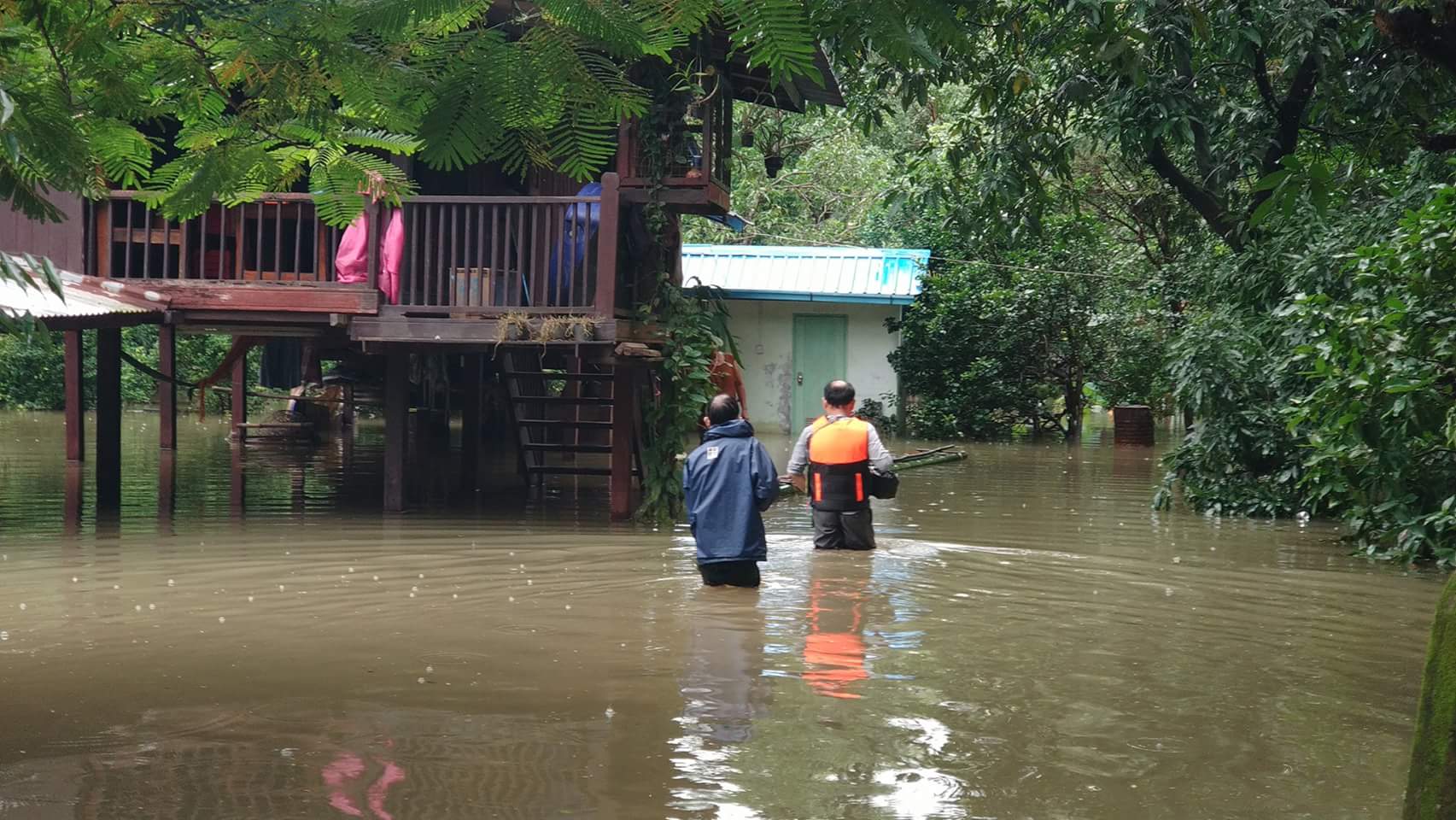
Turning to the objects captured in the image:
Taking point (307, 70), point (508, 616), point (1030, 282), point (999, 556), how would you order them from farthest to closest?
point (1030, 282) < point (999, 556) < point (508, 616) < point (307, 70)

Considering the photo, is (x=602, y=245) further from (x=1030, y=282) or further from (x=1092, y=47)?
(x=1030, y=282)

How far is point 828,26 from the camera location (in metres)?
4.23

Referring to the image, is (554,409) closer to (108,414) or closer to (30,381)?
(108,414)

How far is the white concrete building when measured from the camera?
27.3 metres

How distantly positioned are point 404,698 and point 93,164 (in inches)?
107

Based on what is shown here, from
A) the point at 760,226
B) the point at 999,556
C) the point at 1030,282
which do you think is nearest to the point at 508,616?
the point at 999,556

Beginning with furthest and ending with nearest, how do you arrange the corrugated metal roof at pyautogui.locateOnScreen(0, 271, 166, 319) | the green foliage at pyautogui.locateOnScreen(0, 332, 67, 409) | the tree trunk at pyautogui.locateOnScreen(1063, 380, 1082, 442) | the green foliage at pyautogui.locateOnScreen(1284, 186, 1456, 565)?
the green foliage at pyautogui.locateOnScreen(0, 332, 67, 409)
the tree trunk at pyautogui.locateOnScreen(1063, 380, 1082, 442)
the corrugated metal roof at pyautogui.locateOnScreen(0, 271, 166, 319)
the green foliage at pyautogui.locateOnScreen(1284, 186, 1456, 565)

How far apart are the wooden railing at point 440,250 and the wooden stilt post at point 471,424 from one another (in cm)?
445

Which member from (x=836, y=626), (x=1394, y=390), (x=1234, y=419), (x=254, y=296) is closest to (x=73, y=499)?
(x=254, y=296)

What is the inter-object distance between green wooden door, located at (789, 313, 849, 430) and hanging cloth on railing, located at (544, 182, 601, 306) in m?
13.9

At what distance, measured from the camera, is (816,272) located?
27.2 metres

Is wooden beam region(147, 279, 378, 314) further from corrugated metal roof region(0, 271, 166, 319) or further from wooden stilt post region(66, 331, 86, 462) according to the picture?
wooden stilt post region(66, 331, 86, 462)

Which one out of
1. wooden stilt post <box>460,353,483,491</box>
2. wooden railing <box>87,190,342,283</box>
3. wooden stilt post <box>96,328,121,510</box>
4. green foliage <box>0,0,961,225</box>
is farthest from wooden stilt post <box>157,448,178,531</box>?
green foliage <box>0,0,961,225</box>

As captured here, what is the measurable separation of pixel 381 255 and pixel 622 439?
2578 mm
